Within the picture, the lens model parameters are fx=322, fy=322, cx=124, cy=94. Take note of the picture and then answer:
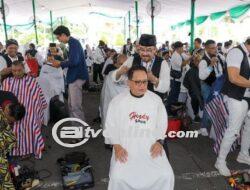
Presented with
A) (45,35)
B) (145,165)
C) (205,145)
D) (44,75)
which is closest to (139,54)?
(145,165)

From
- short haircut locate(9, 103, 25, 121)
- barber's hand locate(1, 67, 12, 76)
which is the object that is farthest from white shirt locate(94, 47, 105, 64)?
short haircut locate(9, 103, 25, 121)

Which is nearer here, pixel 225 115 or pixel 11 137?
pixel 11 137

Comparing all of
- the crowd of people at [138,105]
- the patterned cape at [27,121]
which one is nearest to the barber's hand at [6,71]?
the crowd of people at [138,105]

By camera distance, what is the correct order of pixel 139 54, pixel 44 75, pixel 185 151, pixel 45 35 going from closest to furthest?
pixel 139 54
pixel 185 151
pixel 44 75
pixel 45 35

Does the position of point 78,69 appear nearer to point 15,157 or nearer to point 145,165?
point 15,157

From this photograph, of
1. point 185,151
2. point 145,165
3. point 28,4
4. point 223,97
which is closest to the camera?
point 145,165

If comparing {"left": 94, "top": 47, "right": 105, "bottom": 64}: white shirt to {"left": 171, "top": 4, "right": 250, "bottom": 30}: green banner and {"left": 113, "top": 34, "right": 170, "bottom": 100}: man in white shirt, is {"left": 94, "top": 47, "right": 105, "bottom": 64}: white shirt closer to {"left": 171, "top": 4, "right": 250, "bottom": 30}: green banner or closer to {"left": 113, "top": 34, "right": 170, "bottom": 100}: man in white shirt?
{"left": 171, "top": 4, "right": 250, "bottom": 30}: green banner

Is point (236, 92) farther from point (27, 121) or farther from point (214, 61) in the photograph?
point (27, 121)

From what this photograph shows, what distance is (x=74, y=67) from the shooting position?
5211 mm

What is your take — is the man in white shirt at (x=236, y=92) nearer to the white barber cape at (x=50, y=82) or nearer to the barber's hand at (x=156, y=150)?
the barber's hand at (x=156, y=150)

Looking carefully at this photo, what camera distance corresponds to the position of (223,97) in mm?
4180

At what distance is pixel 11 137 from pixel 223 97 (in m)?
2.65

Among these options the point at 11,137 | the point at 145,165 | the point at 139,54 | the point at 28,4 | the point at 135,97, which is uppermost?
the point at 28,4

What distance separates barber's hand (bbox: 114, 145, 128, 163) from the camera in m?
2.98
